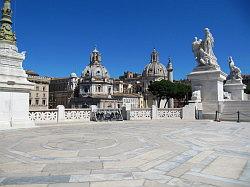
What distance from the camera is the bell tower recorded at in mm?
14859

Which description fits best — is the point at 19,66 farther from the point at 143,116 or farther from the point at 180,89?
the point at 180,89

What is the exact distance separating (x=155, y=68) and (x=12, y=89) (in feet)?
488

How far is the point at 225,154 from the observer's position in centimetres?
724

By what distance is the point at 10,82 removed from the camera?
15.1m

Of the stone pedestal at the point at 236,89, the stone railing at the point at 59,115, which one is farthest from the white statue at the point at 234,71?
the stone railing at the point at 59,115

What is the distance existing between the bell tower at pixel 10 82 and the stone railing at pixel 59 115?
94.3 inches

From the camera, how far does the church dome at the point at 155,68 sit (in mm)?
159875

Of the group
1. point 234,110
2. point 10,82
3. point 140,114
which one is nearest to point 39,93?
point 140,114

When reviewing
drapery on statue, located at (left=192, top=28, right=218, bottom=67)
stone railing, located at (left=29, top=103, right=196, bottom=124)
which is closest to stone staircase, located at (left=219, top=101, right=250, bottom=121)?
stone railing, located at (left=29, top=103, right=196, bottom=124)

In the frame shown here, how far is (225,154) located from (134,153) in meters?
2.54

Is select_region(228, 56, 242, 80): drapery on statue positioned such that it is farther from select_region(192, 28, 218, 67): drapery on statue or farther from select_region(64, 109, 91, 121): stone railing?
Result: select_region(64, 109, 91, 121): stone railing

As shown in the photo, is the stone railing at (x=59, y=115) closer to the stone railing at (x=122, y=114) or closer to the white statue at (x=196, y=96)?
the stone railing at (x=122, y=114)

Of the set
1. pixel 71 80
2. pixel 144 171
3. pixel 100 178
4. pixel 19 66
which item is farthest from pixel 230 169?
pixel 71 80

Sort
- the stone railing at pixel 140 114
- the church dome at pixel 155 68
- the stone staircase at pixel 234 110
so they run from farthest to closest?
the church dome at pixel 155 68
the stone railing at pixel 140 114
the stone staircase at pixel 234 110
